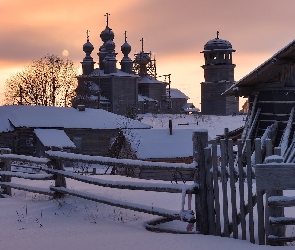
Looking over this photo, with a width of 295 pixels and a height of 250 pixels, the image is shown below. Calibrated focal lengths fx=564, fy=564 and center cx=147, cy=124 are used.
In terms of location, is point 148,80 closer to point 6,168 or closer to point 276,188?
point 6,168

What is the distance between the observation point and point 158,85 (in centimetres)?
9325

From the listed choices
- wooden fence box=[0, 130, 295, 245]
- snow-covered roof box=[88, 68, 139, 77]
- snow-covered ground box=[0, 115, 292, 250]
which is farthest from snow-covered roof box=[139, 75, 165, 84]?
wooden fence box=[0, 130, 295, 245]

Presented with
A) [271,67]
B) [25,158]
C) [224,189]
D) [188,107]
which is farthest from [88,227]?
[188,107]

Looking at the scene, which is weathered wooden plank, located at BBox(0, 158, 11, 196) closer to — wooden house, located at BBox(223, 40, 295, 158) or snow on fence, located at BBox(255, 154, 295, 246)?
snow on fence, located at BBox(255, 154, 295, 246)

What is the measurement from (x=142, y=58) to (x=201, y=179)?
88076mm

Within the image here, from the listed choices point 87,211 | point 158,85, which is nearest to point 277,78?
point 87,211

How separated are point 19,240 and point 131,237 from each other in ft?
4.75

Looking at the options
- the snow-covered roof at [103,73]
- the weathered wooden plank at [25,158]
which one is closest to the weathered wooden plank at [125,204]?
the weathered wooden plank at [25,158]

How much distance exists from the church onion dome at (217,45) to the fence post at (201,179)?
75593mm

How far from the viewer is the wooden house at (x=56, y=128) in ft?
150

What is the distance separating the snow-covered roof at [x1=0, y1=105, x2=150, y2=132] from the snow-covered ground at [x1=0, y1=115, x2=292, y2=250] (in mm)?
35387

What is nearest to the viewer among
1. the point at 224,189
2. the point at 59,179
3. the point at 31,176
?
the point at 224,189

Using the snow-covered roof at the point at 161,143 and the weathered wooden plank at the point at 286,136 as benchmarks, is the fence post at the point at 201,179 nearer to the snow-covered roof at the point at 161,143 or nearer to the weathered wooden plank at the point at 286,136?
the weathered wooden plank at the point at 286,136

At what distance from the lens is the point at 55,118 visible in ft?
158
